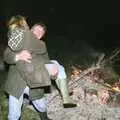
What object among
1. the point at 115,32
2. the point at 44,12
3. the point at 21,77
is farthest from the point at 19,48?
the point at 44,12

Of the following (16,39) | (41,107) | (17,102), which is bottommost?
(41,107)

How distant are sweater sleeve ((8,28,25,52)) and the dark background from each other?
25.0ft

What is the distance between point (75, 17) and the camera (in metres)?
18.9

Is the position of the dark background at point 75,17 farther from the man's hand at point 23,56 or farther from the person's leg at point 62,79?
the man's hand at point 23,56

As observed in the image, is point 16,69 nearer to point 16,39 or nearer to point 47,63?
point 16,39

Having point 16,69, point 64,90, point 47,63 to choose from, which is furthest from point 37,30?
point 64,90

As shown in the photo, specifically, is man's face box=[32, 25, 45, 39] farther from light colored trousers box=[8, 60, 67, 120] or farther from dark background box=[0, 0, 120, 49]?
dark background box=[0, 0, 120, 49]

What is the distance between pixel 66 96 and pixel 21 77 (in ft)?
3.71

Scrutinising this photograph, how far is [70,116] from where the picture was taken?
788 cm

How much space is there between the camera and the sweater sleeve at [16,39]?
21.8 feet

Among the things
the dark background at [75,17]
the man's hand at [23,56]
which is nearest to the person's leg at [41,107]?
the man's hand at [23,56]

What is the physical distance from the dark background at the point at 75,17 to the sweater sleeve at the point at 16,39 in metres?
7.63

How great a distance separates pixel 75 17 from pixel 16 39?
12.5 m

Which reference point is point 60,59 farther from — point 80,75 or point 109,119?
point 109,119
